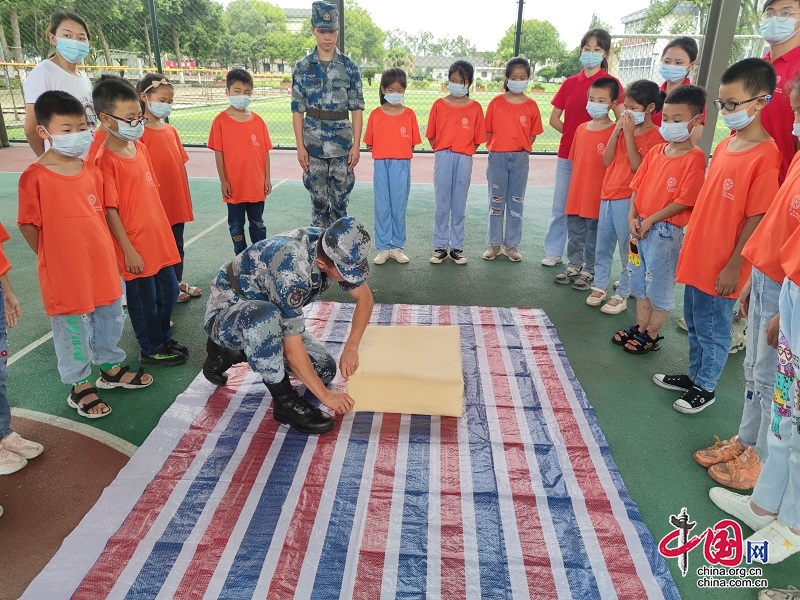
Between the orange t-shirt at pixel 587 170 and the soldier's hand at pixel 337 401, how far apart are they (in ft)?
8.55

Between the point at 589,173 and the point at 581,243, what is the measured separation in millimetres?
703

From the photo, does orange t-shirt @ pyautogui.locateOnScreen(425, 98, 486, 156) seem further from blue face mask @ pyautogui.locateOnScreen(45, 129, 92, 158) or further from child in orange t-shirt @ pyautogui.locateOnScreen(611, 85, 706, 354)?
blue face mask @ pyautogui.locateOnScreen(45, 129, 92, 158)

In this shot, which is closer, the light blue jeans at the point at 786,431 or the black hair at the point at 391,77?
the light blue jeans at the point at 786,431

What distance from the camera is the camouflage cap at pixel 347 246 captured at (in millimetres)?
2238

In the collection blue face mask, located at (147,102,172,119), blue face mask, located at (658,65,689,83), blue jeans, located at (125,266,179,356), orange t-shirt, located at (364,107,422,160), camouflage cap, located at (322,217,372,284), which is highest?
blue face mask, located at (658,65,689,83)

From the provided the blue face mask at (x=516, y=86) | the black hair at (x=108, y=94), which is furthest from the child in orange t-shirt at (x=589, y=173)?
the black hair at (x=108, y=94)

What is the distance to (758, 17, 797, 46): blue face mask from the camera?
2965mm

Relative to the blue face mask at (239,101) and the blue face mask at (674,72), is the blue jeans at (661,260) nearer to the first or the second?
the blue face mask at (674,72)

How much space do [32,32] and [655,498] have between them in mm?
26110

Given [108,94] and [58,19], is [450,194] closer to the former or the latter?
[108,94]

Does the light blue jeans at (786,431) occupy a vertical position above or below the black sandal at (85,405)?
above

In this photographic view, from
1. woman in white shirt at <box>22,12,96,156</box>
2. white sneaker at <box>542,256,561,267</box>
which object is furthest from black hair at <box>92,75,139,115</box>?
white sneaker at <box>542,256,561,267</box>

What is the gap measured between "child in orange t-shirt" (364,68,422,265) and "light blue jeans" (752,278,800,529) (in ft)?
11.8

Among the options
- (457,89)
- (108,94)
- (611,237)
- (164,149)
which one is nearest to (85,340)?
(108,94)
